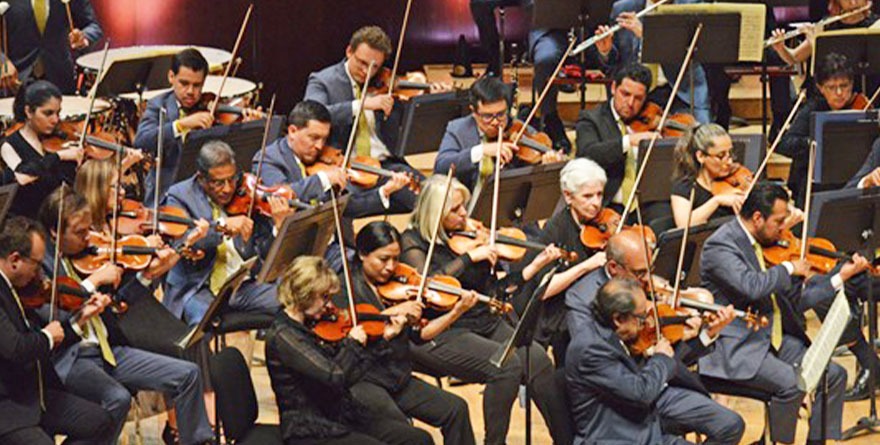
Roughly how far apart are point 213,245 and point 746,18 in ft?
11.3

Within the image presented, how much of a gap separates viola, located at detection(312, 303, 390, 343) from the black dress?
1.92 m

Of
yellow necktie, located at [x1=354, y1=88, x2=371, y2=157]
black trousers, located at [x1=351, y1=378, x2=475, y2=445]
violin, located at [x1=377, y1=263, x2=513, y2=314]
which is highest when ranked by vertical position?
yellow necktie, located at [x1=354, y1=88, x2=371, y2=157]

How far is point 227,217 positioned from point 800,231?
2.52 meters

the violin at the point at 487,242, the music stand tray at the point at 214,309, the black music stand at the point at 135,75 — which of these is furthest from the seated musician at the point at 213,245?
the black music stand at the point at 135,75

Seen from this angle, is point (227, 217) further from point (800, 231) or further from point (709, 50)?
point (709, 50)

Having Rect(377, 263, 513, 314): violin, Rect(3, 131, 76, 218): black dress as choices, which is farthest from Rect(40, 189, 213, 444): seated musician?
Rect(3, 131, 76, 218): black dress

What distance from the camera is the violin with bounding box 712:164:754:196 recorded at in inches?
303

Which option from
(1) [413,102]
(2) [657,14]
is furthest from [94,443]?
(2) [657,14]

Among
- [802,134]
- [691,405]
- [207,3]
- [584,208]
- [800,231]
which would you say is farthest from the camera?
[207,3]

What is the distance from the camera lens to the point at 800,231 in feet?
25.6

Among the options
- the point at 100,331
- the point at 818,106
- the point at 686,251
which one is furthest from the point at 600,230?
the point at 818,106

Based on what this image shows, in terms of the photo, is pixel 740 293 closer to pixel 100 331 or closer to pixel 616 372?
pixel 616 372

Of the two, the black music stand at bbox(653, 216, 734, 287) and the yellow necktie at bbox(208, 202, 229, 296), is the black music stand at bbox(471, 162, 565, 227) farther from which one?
the yellow necktie at bbox(208, 202, 229, 296)

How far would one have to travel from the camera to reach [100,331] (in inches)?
258
